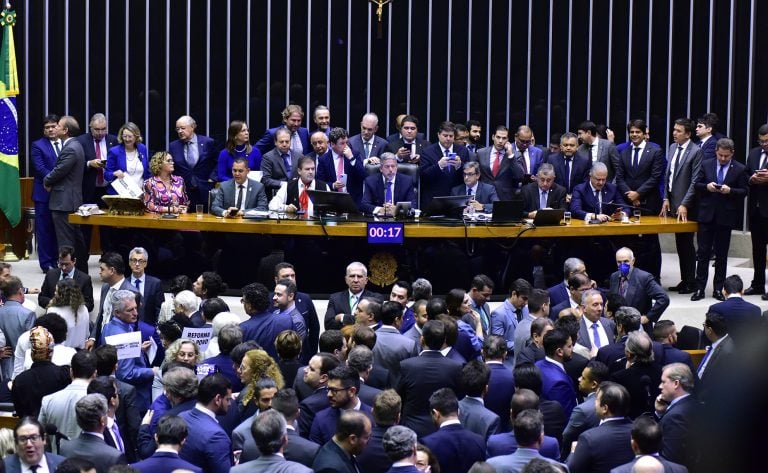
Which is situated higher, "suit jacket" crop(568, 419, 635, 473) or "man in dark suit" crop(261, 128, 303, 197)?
"man in dark suit" crop(261, 128, 303, 197)

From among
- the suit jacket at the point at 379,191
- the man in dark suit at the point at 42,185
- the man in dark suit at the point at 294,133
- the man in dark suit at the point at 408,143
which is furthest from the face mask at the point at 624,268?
the man in dark suit at the point at 42,185

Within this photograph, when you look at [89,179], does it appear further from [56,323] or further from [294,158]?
[56,323]

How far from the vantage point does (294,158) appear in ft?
45.2

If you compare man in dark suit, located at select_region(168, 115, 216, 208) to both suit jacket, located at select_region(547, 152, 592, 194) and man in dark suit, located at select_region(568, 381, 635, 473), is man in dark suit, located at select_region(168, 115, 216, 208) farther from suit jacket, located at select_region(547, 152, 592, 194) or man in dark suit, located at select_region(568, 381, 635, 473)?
man in dark suit, located at select_region(568, 381, 635, 473)

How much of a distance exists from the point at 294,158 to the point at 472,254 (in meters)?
2.68

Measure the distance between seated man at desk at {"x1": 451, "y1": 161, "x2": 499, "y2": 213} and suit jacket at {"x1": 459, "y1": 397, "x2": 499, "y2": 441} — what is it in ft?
22.6

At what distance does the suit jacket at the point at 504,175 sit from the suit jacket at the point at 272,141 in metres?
2.20

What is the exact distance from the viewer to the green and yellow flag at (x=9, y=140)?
14.3 metres

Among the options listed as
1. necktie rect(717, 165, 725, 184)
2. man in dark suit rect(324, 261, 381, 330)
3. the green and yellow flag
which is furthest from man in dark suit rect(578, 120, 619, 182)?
the green and yellow flag

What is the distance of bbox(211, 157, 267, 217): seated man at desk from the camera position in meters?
12.7

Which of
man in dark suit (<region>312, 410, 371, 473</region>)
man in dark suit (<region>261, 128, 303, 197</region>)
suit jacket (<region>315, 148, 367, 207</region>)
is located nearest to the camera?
man in dark suit (<region>312, 410, 371, 473</region>)

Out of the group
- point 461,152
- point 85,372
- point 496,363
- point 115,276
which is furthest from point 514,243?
point 85,372

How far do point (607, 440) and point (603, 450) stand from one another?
0.05 metres

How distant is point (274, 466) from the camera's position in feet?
15.2
